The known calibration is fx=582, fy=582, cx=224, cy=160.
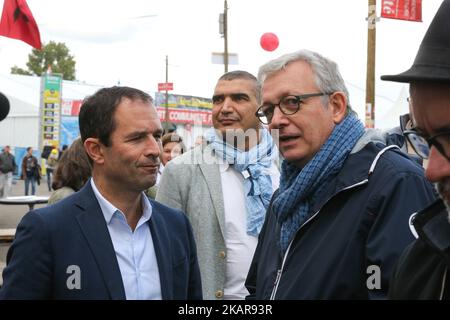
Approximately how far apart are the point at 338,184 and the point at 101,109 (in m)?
1.04

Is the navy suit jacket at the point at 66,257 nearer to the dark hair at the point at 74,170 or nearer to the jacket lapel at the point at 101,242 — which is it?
the jacket lapel at the point at 101,242

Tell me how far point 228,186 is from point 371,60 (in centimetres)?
1098

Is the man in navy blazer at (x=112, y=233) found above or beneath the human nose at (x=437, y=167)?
beneath

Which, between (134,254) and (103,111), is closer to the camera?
(134,254)

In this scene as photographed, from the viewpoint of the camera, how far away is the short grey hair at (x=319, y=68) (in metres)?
2.38

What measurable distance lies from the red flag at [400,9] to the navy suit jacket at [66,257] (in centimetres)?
1094

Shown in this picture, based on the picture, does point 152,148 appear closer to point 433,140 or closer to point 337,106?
point 337,106

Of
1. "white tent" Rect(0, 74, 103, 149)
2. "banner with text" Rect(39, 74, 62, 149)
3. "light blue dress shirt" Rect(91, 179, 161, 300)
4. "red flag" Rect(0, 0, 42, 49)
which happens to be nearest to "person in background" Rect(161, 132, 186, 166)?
"red flag" Rect(0, 0, 42, 49)

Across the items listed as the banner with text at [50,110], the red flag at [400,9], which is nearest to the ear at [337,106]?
the red flag at [400,9]

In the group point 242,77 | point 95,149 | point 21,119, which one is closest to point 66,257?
point 95,149

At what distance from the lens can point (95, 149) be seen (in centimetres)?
250

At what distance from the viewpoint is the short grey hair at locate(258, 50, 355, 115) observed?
238cm
